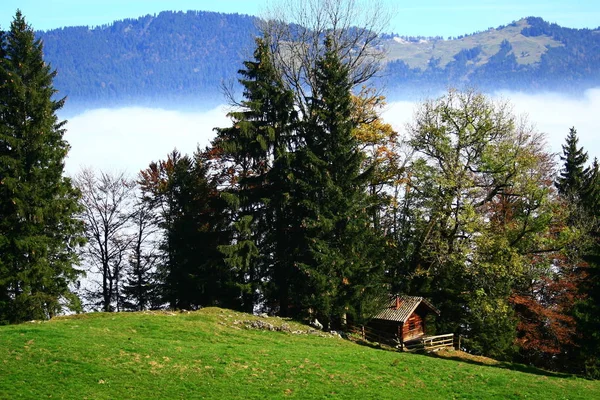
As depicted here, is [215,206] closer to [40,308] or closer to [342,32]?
→ [40,308]

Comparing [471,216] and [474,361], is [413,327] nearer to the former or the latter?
[474,361]

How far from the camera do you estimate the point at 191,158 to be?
1753 inches

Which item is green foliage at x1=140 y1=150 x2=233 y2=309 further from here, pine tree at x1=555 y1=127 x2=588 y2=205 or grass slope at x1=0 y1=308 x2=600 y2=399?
pine tree at x1=555 y1=127 x2=588 y2=205

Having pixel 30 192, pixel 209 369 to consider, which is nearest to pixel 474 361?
pixel 209 369

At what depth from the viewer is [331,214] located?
31.8 meters

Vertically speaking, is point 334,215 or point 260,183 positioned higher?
point 260,183

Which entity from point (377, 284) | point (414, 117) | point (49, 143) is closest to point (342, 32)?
point (414, 117)

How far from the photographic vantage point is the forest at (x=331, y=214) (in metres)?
31.0

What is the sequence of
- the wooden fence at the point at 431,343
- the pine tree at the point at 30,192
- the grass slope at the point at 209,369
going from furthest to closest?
1. the wooden fence at the point at 431,343
2. the pine tree at the point at 30,192
3. the grass slope at the point at 209,369

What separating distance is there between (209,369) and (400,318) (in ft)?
59.3

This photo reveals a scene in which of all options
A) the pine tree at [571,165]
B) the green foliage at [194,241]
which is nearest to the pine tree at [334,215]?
the green foliage at [194,241]

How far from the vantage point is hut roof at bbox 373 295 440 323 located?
35156mm

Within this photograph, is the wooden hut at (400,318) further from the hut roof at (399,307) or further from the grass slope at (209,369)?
the grass slope at (209,369)

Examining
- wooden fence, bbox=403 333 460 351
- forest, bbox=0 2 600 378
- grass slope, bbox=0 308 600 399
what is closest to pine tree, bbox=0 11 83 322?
forest, bbox=0 2 600 378
